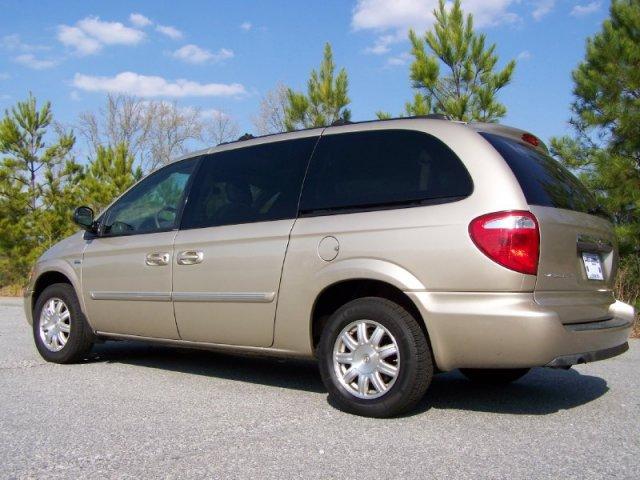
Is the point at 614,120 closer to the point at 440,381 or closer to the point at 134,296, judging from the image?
the point at 440,381

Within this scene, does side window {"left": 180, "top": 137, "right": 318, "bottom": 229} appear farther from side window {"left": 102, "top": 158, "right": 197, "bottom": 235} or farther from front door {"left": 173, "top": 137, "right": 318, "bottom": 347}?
side window {"left": 102, "top": 158, "right": 197, "bottom": 235}

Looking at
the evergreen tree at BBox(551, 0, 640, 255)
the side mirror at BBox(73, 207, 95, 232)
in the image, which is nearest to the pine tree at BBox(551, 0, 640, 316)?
the evergreen tree at BBox(551, 0, 640, 255)

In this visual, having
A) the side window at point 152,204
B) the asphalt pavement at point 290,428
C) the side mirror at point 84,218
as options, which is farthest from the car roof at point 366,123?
the asphalt pavement at point 290,428

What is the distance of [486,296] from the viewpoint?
378 centimetres

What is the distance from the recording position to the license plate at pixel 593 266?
421cm

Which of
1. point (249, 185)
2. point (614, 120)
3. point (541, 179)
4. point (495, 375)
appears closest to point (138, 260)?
point (249, 185)

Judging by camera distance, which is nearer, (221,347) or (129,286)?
(221,347)

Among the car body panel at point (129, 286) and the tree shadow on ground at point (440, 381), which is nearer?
the tree shadow on ground at point (440, 381)

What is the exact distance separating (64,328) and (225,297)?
2168 mm

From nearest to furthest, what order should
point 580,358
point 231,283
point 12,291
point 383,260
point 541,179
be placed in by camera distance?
1. point 580,358
2. point 383,260
3. point 541,179
4. point 231,283
5. point 12,291

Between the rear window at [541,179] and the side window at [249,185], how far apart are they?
1.37m

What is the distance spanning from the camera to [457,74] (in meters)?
12.1

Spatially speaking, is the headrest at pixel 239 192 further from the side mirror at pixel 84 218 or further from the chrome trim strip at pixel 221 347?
the side mirror at pixel 84 218

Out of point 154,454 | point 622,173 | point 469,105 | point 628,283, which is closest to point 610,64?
point 622,173
